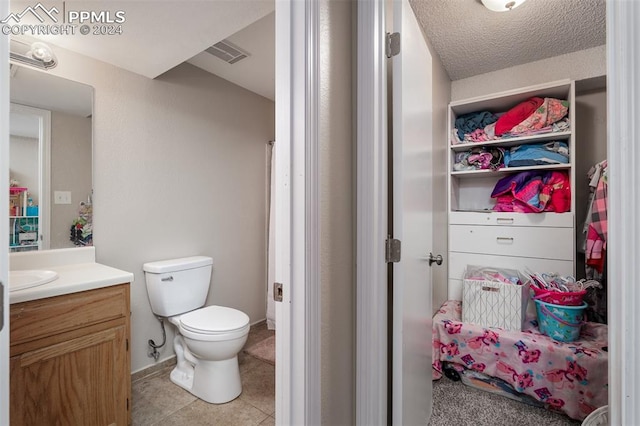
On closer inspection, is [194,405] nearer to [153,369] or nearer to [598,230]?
[153,369]

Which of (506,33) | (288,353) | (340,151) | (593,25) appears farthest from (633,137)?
(593,25)

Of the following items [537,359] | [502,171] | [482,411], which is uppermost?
[502,171]

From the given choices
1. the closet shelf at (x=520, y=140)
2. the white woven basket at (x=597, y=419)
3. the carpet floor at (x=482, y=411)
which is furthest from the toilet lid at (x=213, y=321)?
the closet shelf at (x=520, y=140)

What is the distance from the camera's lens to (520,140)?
Result: 2184 mm

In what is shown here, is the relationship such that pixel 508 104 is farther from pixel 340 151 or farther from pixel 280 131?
pixel 280 131

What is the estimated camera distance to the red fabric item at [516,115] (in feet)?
7.23

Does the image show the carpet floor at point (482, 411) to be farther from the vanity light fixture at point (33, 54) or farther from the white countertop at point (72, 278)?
the vanity light fixture at point (33, 54)

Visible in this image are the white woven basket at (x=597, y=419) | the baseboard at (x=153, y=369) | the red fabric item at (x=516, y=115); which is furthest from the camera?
the red fabric item at (x=516, y=115)

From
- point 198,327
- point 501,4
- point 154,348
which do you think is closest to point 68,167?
point 198,327

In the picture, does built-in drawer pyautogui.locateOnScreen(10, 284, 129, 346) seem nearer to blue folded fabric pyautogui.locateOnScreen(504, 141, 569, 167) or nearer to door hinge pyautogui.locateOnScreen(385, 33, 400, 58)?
door hinge pyautogui.locateOnScreen(385, 33, 400, 58)

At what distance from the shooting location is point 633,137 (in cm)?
57

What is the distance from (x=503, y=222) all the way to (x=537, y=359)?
0.92 metres

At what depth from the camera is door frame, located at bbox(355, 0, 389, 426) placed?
106 cm

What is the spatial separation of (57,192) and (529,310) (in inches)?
118
